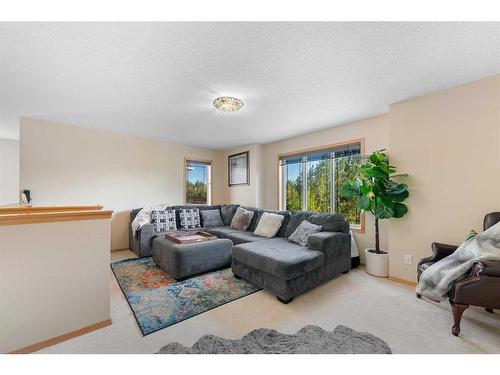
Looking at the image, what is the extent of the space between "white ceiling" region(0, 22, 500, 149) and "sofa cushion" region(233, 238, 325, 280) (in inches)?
73.8

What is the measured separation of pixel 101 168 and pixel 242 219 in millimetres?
2882

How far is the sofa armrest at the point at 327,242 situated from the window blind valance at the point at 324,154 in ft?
4.82

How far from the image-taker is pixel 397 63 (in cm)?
182

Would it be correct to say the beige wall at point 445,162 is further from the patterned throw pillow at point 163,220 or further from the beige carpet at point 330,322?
the patterned throw pillow at point 163,220

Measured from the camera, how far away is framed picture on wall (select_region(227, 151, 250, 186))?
16.9ft

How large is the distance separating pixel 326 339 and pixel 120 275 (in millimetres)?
2691

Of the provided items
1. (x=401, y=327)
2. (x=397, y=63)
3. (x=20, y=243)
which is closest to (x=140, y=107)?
(x=20, y=243)

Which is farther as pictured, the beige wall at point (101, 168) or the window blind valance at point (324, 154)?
the window blind valance at point (324, 154)

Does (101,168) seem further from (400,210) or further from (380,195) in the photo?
(400,210)

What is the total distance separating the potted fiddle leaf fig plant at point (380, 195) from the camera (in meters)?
2.62

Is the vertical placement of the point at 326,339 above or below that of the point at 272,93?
below

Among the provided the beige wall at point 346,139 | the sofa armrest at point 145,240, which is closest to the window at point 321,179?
the beige wall at point 346,139

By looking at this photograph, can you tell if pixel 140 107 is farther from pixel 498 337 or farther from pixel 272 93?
pixel 498 337

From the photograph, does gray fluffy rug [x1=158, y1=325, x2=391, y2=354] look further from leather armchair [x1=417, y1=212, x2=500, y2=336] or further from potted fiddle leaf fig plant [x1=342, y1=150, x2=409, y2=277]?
potted fiddle leaf fig plant [x1=342, y1=150, x2=409, y2=277]
